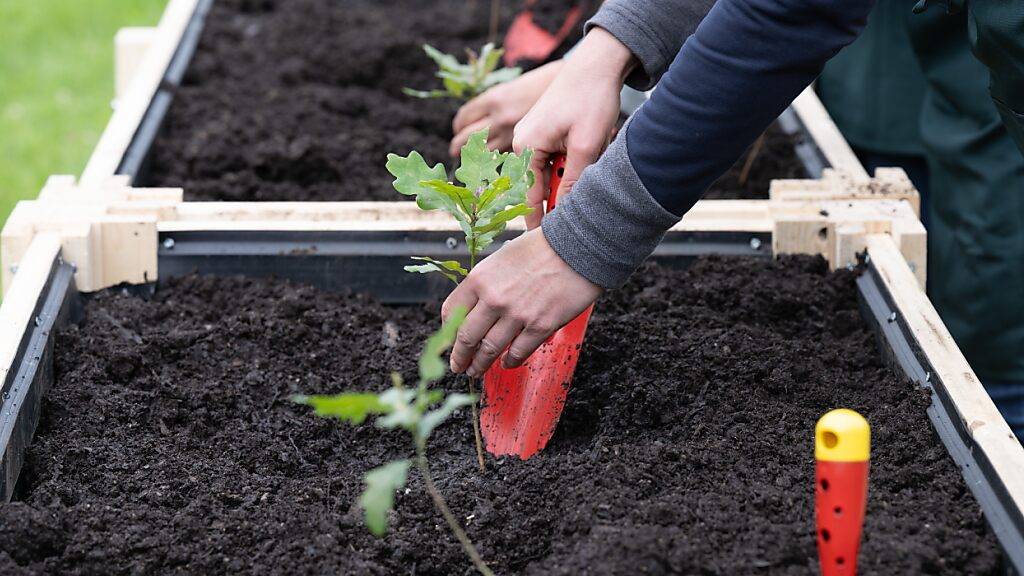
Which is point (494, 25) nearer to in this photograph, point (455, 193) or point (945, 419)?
point (455, 193)

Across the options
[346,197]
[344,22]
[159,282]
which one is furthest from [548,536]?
[344,22]

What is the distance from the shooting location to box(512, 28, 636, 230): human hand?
1927mm

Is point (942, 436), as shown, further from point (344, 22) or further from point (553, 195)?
point (344, 22)

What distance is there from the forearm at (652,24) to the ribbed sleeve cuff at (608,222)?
18.4 inches

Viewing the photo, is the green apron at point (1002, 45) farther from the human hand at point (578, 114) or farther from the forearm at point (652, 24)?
the human hand at point (578, 114)

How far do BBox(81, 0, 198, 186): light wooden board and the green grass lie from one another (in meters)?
1.04

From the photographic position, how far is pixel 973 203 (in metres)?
2.68

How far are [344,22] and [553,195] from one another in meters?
2.54

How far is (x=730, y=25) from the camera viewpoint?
147cm

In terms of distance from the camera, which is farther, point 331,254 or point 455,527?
point 331,254

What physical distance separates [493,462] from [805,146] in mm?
1587

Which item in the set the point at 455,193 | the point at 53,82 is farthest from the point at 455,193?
the point at 53,82

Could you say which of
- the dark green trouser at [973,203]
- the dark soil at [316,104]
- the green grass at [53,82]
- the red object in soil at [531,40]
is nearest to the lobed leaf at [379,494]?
the dark soil at [316,104]

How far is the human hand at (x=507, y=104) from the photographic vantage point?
2.46m
